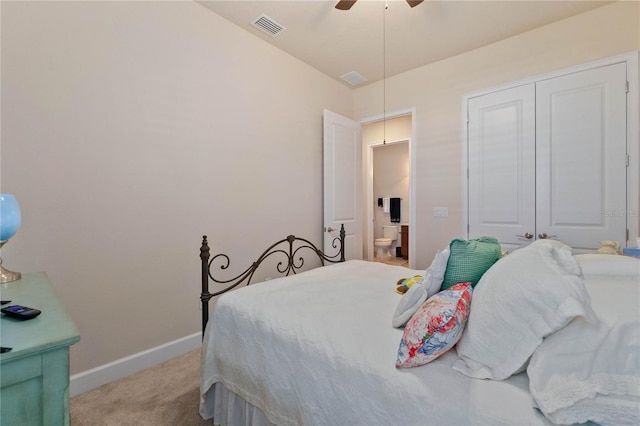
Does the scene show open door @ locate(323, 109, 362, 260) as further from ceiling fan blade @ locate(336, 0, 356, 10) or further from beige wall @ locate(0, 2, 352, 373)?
ceiling fan blade @ locate(336, 0, 356, 10)

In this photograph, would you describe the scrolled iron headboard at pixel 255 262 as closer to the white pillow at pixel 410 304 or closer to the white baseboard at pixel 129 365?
the white baseboard at pixel 129 365

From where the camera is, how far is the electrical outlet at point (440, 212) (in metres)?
3.36

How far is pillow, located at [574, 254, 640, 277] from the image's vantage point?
103cm

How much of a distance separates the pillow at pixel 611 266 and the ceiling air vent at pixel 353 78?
3.20m

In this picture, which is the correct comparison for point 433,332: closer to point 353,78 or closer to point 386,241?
point 353,78

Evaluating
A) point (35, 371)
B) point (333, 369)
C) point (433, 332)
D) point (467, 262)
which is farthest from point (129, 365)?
point (467, 262)

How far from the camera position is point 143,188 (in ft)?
7.09

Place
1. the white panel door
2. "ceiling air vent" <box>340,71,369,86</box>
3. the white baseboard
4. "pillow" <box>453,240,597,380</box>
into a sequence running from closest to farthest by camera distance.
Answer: "pillow" <box>453,240,597,380</box> → the white baseboard → the white panel door → "ceiling air vent" <box>340,71,369,86</box>

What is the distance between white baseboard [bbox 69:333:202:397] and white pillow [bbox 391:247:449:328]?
1.91m

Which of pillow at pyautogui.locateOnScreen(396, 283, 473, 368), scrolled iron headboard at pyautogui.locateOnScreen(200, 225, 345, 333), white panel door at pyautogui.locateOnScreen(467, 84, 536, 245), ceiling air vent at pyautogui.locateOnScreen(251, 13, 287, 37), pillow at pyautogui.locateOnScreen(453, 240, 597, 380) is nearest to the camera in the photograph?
pillow at pyautogui.locateOnScreen(453, 240, 597, 380)

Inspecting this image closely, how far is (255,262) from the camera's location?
239 centimetres

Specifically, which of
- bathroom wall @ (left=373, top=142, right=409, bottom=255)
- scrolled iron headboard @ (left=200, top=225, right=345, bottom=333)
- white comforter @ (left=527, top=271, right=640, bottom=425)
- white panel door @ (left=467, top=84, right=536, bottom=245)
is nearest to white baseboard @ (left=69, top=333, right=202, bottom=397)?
scrolled iron headboard @ (left=200, top=225, right=345, bottom=333)

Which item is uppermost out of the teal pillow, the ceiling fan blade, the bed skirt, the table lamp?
the ceiling fan blade

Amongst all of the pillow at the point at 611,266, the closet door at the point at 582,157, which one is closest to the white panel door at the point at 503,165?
the closet door at the point at 582,157
